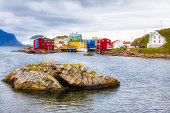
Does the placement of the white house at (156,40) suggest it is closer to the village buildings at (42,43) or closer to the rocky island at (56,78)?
the village buildings at (42,43)

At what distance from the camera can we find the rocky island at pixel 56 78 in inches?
1033

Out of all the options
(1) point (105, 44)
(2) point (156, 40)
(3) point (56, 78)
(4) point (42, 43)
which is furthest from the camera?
(4) point (42, 43)

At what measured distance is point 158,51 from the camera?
97.2 meters

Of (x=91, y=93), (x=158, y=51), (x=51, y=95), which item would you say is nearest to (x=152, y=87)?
(x=91, y=93)

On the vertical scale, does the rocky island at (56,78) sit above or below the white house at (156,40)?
below

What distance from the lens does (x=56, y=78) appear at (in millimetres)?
29375

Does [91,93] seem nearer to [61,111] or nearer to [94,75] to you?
[94,75]

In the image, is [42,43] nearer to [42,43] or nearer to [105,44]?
[42,43]

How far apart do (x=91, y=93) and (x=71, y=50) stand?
13427cm

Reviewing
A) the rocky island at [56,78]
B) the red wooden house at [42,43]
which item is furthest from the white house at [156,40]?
the rocky island at [56,78]

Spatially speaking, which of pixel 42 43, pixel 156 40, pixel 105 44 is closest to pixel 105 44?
pixel 105 44

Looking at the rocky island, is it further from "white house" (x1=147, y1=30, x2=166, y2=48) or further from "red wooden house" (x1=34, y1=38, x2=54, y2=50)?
"red wooden house" (x1=34, y1=38, x2=54, y2=50)

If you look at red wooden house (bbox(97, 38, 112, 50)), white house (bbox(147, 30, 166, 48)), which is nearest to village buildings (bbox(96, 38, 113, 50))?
red wooden house (bbox(97, 38, 112, 50))

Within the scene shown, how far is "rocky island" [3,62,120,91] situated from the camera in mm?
26250
